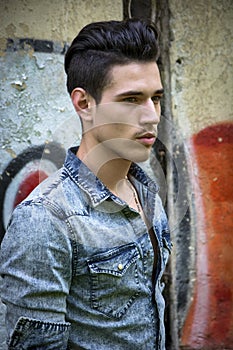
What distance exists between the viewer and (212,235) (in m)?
2.98

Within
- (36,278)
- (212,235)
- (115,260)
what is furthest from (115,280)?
(212,235)

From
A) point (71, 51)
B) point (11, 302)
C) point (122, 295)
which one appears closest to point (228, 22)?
point (71, 51)

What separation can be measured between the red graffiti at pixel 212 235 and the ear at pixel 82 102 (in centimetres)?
120

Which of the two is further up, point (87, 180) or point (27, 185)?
point (87, 180)

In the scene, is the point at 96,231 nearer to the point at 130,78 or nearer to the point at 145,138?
the point at 145,138

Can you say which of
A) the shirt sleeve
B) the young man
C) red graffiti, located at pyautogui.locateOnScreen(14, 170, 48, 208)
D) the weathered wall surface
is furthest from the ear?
the weathered wall surface

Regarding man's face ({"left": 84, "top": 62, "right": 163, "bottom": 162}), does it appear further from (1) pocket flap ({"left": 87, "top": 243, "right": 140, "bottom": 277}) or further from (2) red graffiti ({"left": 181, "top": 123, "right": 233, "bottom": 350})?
(2) red graffiti ({"left": 181, "top": 123, "right": 233, "bottom": 350})

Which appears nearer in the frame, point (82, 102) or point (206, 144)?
point (82, 102)

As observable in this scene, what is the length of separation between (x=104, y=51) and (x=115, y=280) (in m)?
0.70

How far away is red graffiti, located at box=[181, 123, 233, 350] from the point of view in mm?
2961

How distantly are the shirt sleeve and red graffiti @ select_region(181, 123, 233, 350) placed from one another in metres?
1.44

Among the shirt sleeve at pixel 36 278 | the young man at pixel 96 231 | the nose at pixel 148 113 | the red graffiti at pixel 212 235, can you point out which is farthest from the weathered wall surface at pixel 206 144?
the shirt sleeve at pixel 36 278

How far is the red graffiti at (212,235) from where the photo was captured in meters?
2.96

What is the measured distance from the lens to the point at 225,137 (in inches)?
118
